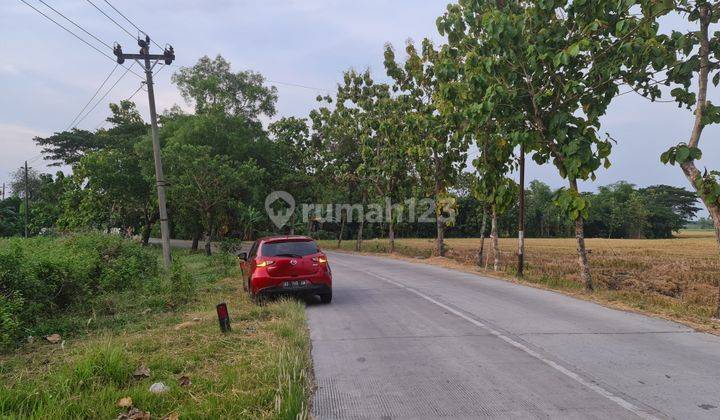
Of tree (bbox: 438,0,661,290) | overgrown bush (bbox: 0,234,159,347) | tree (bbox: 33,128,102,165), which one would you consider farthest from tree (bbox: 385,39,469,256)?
tree (bbox: 33,128,102,165)

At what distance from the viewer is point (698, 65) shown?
33.7 ft

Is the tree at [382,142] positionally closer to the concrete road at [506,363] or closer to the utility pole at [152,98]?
the utility pole at [152,98]

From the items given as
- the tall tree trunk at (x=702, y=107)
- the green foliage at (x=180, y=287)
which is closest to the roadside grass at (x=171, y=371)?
the green foliage at (x=180, y=287)

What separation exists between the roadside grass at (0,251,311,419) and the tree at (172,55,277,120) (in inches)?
1332

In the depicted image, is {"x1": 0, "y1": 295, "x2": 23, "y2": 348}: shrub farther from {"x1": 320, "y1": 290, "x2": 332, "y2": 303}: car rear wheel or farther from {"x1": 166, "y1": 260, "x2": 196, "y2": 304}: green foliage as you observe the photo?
{"x1": 320, "y1": 290, "x2": 332, "y2": 303}: car rear wheel

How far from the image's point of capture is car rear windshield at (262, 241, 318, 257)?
10883 mm

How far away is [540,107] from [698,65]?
4.33 metres

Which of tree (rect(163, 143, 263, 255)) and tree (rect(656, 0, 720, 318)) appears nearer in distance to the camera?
tree (rect(656, 0, 720, 318))

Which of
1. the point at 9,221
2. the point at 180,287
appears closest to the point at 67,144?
the point at 9,221

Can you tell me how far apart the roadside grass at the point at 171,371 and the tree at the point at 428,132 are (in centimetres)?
1660

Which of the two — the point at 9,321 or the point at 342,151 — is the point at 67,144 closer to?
the point at 342,151

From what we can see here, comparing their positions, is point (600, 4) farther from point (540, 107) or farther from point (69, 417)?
point (69, 417)

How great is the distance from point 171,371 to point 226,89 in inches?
1562

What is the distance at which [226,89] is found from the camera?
42.3 metres
